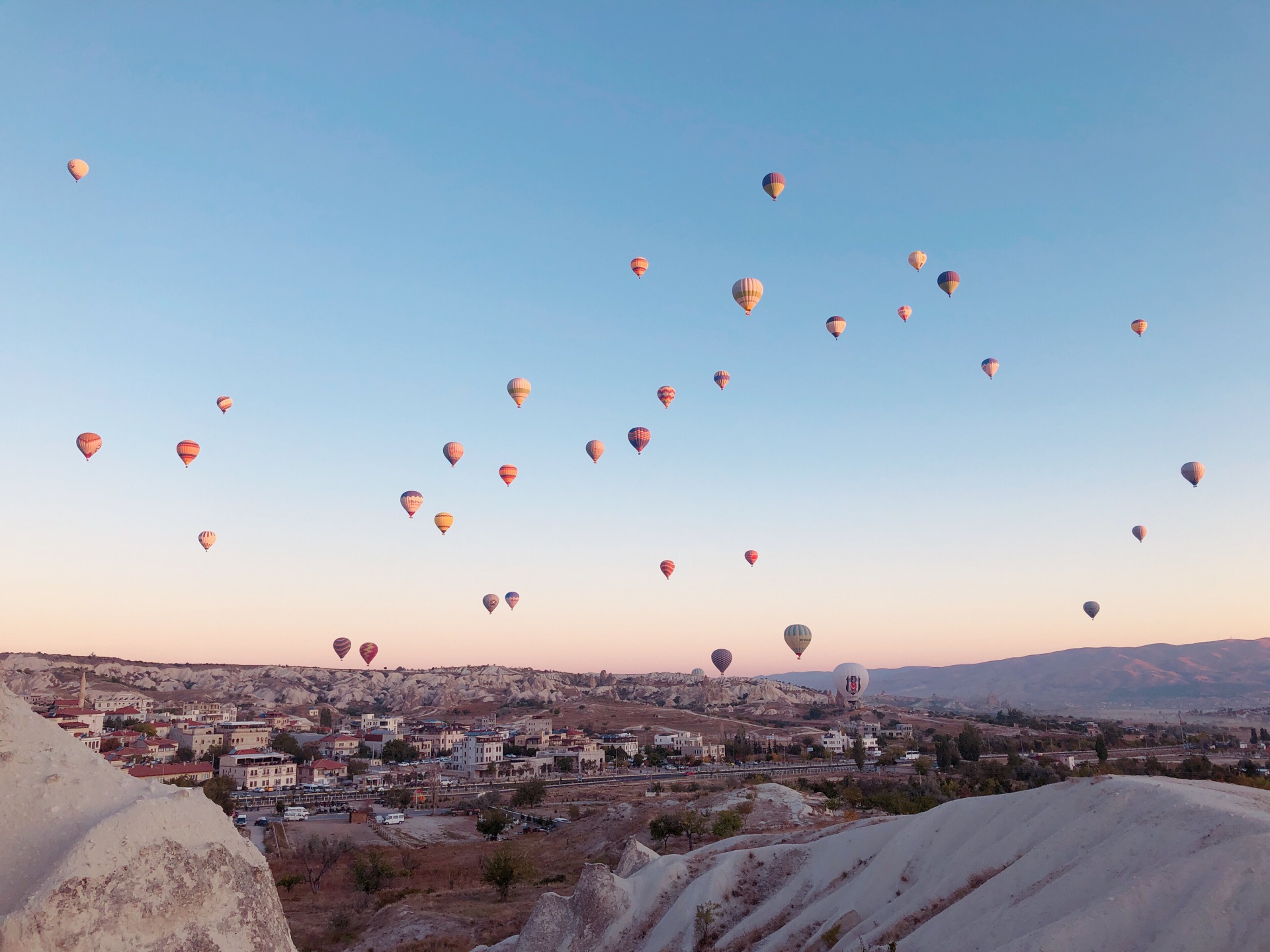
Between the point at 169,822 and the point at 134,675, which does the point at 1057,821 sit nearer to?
the point at 169,822

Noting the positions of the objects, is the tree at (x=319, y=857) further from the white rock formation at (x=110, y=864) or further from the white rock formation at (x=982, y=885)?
the white rock formation at (x=110, y=864)

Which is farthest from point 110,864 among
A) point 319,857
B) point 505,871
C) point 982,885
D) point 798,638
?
point 798,638

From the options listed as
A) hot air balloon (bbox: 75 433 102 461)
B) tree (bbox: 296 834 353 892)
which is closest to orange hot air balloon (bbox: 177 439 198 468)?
hot air balloon (bbox: 75 433 102 461)

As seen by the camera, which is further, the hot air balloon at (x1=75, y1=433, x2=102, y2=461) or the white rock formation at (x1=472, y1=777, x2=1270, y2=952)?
the hot air balloon at (x1=75, y1=433, x2=102, y2=461)

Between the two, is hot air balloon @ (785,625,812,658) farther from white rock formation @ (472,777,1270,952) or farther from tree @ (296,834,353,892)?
white rock formation @ (472,777,1270,952)

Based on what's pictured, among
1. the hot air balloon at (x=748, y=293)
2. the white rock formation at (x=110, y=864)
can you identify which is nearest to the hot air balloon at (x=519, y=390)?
the hot air balloon at (x=748, y=293)
